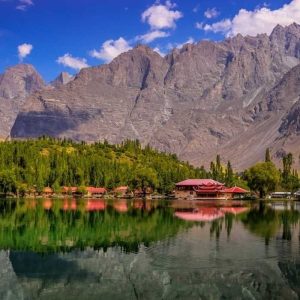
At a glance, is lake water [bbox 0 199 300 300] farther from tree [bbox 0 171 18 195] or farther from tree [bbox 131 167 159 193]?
tree [bbox 131 167 159 193]

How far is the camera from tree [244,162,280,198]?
571 feet

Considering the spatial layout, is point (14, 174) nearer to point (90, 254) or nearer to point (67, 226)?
point (67, 226)

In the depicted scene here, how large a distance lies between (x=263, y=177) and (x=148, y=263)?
139984 millimetres

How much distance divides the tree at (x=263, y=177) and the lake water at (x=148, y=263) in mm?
113312

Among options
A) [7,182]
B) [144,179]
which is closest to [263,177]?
[144,179]

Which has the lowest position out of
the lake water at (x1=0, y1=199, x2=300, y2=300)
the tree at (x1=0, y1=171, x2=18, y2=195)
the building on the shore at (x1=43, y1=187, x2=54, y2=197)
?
the lake water at (x1=0, y1=199, x2=300, y2=300)

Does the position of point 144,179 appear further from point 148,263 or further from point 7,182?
point 148,263

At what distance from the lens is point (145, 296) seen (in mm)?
30016

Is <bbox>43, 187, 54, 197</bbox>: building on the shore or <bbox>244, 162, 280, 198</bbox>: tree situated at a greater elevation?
<bbox>244, 162, 280, 198</bbox>: tree

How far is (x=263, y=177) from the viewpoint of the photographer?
17362 centimetres

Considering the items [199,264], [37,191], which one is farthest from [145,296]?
[37,191]

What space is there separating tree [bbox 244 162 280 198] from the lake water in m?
113

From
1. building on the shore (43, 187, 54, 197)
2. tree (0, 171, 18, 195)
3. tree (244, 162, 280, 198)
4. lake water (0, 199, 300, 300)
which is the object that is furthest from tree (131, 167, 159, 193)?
lake water (0, 199, 300, 300)

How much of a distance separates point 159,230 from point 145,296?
31313 millimetres
